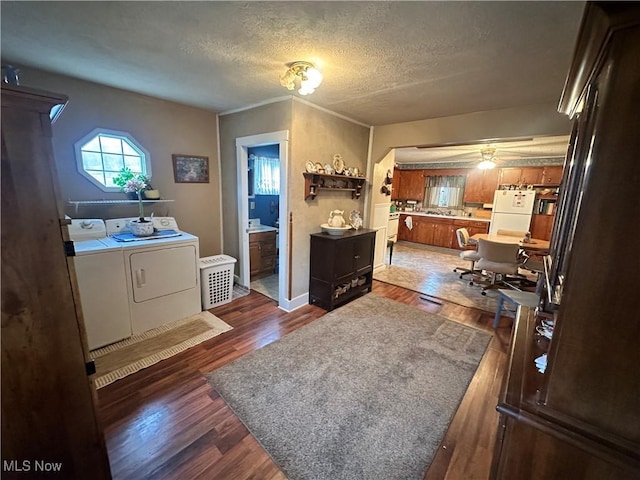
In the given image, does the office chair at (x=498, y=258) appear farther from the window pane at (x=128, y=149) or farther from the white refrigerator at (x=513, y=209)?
the window pane at (x=128, y=149)

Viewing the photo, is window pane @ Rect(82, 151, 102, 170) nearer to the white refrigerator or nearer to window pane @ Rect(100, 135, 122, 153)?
window pane @ Rect(100, 135, 122, 153)

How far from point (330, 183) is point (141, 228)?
87.3 inches

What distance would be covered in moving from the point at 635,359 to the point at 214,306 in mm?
3316

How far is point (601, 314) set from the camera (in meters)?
0.78

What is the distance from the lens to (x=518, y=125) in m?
2.82

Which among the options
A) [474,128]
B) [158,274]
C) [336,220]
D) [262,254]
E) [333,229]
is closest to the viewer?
[158,274]

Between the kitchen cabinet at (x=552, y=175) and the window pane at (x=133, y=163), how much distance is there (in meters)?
7.35

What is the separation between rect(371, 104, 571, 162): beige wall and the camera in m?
2.67

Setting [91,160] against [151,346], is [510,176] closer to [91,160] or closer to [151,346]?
[151,346]

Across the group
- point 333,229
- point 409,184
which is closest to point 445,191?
point 409,184

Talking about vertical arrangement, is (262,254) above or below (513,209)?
below

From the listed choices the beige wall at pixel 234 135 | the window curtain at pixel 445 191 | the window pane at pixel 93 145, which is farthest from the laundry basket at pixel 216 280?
the window curtain at pixel 445 191

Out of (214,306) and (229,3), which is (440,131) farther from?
(214,306)

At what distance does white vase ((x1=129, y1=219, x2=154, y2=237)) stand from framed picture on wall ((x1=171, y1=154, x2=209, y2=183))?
79 centimetres
